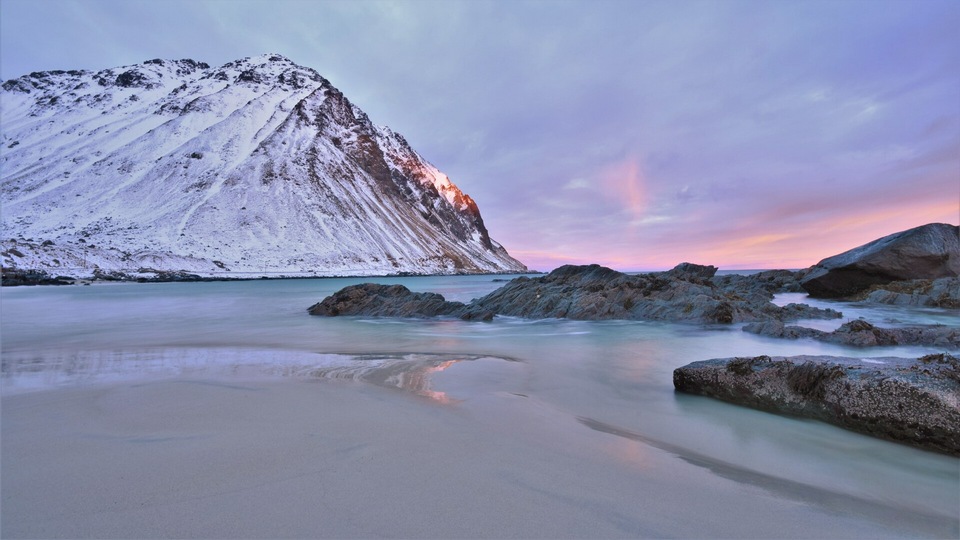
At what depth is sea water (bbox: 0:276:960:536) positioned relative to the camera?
3.25 m

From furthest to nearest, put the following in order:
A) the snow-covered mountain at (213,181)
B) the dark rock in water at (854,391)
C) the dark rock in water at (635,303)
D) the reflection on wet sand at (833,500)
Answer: the snow-covered mountain at (213,181), the dark rock in water at (635,303), the dark rock in water at (854,391), the reflection on wet sand at (833,500)

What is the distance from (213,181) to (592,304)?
90924 millimetres

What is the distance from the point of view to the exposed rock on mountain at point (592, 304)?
13.7 metres

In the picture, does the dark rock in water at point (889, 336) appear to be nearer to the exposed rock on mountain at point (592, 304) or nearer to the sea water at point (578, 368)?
the sea water at point (578, 368)

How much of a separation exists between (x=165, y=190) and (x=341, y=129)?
162 feet

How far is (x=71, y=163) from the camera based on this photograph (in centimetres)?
8556

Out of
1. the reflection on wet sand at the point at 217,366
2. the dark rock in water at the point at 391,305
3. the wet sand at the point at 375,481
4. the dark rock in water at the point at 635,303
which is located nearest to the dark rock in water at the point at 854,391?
the wet sand at the point at 375,481

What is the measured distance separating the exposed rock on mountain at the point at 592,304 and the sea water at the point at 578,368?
0.89 metres

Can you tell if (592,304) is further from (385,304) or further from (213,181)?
(213,181)

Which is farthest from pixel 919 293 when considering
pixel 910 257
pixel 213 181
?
Result: pixel 213 181

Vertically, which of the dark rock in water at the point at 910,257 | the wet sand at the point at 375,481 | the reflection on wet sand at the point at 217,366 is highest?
the dark rock in water at the point at 910,257

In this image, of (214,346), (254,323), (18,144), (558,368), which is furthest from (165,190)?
(558,368)

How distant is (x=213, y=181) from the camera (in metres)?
83.2

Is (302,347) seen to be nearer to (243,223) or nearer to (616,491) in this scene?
(616,491)
